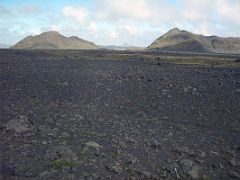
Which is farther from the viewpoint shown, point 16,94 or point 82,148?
point 16,94

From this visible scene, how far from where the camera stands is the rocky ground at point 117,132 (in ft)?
53.3

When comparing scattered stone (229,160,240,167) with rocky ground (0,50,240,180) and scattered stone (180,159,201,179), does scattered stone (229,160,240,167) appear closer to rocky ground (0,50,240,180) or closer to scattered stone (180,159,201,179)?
rocky ground (0,50,240,180)

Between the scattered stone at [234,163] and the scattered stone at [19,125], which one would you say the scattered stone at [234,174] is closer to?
the scattered stone at [234,163]

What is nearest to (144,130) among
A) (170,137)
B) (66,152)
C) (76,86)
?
(170,137)

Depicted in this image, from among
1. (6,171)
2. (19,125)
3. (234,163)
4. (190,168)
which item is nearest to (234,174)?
(234,163)

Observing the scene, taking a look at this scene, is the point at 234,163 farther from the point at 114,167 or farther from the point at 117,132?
the point at 117,132

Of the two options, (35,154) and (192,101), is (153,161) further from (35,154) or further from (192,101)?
(192,101)

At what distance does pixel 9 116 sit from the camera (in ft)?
72.7

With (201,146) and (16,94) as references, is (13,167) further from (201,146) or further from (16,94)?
(16,94)

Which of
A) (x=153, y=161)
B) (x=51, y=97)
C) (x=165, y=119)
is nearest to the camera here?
(x=153, y=161)

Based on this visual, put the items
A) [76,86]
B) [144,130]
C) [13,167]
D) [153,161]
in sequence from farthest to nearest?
[76,86]
[144,130]
[153,161]
[13,167]

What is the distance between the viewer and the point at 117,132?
20266 mm

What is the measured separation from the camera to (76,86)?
1312 inches

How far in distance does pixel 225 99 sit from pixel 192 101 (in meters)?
2.77
